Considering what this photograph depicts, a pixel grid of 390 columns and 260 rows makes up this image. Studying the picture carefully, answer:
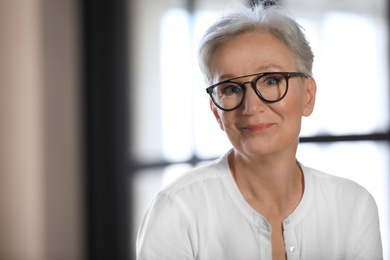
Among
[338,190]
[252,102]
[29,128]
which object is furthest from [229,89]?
[29,128]

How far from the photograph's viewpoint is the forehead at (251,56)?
0.77 metres

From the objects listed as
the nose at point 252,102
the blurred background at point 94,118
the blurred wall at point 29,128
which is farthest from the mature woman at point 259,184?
the blurred wall at point 29,128

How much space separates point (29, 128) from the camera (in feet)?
5.29

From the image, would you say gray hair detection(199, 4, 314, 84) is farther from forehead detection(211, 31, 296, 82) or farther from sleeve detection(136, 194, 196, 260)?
sleeve detection(136, 194, 196, 260)

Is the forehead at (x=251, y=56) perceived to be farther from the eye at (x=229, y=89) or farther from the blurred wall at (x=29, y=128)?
the blurred wall at (x=29, y=128)

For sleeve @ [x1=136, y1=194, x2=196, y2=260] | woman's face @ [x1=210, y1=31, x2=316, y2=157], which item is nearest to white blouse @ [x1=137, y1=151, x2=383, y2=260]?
sleeve @ [x1=136, y1=194, x2=196, y2=260]

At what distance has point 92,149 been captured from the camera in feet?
5.80

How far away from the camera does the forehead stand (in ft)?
2.51

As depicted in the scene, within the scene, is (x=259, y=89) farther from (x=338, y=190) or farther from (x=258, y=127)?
(x=338, y=190)

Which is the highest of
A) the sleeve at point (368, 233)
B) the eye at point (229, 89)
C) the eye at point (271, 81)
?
the eye at point (271, 81)

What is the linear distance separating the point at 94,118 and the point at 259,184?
1.00 meters

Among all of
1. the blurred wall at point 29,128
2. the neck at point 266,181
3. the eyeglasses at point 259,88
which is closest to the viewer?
the eyeglasses at point 259,88

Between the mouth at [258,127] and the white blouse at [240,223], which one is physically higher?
the mouth at [258,127]

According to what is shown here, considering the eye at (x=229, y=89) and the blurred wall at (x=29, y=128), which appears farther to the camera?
the blurred wall at (x=29, y=128)
